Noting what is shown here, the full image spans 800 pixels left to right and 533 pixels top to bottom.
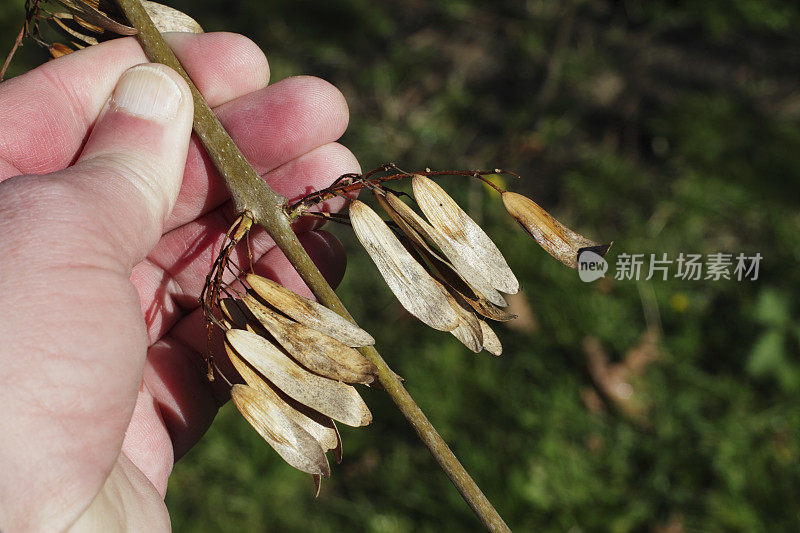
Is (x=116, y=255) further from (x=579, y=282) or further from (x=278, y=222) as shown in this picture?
(x=579, y=282)

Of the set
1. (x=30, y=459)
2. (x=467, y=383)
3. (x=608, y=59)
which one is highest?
(x=608, y=59)

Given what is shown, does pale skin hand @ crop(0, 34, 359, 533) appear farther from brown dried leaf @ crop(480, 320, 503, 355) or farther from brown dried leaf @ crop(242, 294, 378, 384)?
brown dried leaf @ crop(480, 320, 503, 355)

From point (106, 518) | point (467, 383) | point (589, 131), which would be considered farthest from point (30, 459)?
point (589, 131)

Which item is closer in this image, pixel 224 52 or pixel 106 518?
pixel 106 518

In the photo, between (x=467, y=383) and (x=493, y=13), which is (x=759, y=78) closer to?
(x=493, y=13)

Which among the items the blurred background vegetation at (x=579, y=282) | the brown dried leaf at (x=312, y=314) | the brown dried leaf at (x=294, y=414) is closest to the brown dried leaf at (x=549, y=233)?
the brown dried leaf at (x=312, y=314)

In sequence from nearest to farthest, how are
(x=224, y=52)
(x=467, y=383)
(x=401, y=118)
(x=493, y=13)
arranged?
(x=224, y=52)
(x=467, y=383)
(x=401, y=118)
(x=493, y=13)
